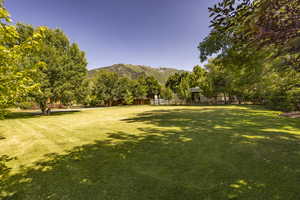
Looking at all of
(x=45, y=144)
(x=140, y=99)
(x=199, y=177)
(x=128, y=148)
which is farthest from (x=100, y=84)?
(x=199, y=177)

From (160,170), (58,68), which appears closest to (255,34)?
(160,170)

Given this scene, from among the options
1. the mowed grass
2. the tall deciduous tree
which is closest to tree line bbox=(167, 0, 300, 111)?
the mowed grass

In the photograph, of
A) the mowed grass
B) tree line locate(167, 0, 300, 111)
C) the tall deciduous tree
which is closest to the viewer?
tree line locate(167, 0, 300, 111)

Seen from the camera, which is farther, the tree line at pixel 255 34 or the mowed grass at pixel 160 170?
the mowed grass at pixel 160 170

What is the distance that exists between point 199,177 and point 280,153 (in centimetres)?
276

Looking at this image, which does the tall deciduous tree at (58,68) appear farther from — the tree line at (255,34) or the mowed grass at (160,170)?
the tree line at (255,34)

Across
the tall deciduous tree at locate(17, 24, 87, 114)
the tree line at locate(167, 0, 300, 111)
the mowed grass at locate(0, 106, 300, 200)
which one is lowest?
the mowed grass at locate(0, 106, 300, 200)

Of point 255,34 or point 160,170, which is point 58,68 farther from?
point 255,34

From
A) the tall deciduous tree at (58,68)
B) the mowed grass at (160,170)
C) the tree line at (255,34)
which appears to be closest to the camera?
the tree line at (255,34)

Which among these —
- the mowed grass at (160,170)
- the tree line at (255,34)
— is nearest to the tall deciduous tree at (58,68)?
the mowed grass at (160,170)

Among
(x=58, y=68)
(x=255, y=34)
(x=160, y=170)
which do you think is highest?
(x=58, y=68)

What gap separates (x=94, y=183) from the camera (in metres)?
2.71

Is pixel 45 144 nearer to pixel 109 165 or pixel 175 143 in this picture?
pixel 109 165

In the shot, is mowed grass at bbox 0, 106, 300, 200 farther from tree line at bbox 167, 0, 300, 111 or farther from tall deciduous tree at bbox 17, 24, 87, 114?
tall deciduous tree at bbox 17, 24, 87, 114
